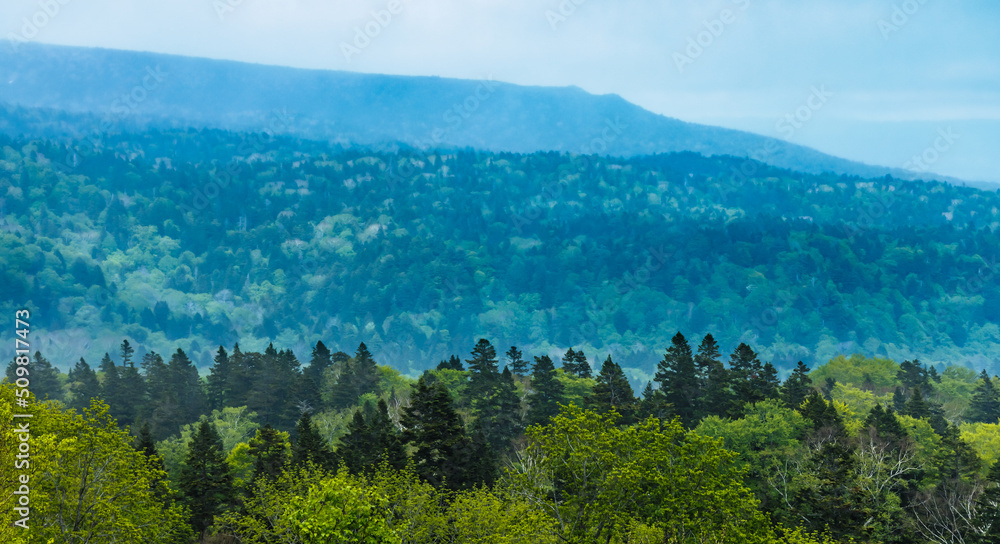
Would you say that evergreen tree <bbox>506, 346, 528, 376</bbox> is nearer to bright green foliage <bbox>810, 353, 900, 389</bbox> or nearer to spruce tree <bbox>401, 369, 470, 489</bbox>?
spruce tree <bbox>401, 369, 470, 489</bbox>

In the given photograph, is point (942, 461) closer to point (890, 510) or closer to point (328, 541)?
point (890, 510)

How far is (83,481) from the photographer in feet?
147

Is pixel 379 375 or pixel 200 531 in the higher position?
pixel 379 375

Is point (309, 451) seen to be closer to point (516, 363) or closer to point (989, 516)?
point (989, 516)

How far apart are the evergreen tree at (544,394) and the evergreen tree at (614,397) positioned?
33.6 ft

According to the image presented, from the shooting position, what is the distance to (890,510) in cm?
6606

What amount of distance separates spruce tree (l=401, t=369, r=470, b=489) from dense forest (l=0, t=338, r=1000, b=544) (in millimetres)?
192

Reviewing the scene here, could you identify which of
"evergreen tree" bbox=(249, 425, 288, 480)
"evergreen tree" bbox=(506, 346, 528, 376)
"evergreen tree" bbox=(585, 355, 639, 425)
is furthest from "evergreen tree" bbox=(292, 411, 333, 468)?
"evergreen tree" bbox=(506, 346, 528, 376)

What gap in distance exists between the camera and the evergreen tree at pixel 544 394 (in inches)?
4235

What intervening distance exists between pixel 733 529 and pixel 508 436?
61.8m

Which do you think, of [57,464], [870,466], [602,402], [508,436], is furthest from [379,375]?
[57,464]

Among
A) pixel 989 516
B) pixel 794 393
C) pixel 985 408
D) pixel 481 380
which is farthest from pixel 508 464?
pixel 985 408

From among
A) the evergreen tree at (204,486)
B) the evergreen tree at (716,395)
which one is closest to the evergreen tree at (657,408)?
the evergreen tree at (716,395)

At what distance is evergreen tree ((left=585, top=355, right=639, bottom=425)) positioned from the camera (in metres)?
93.6
